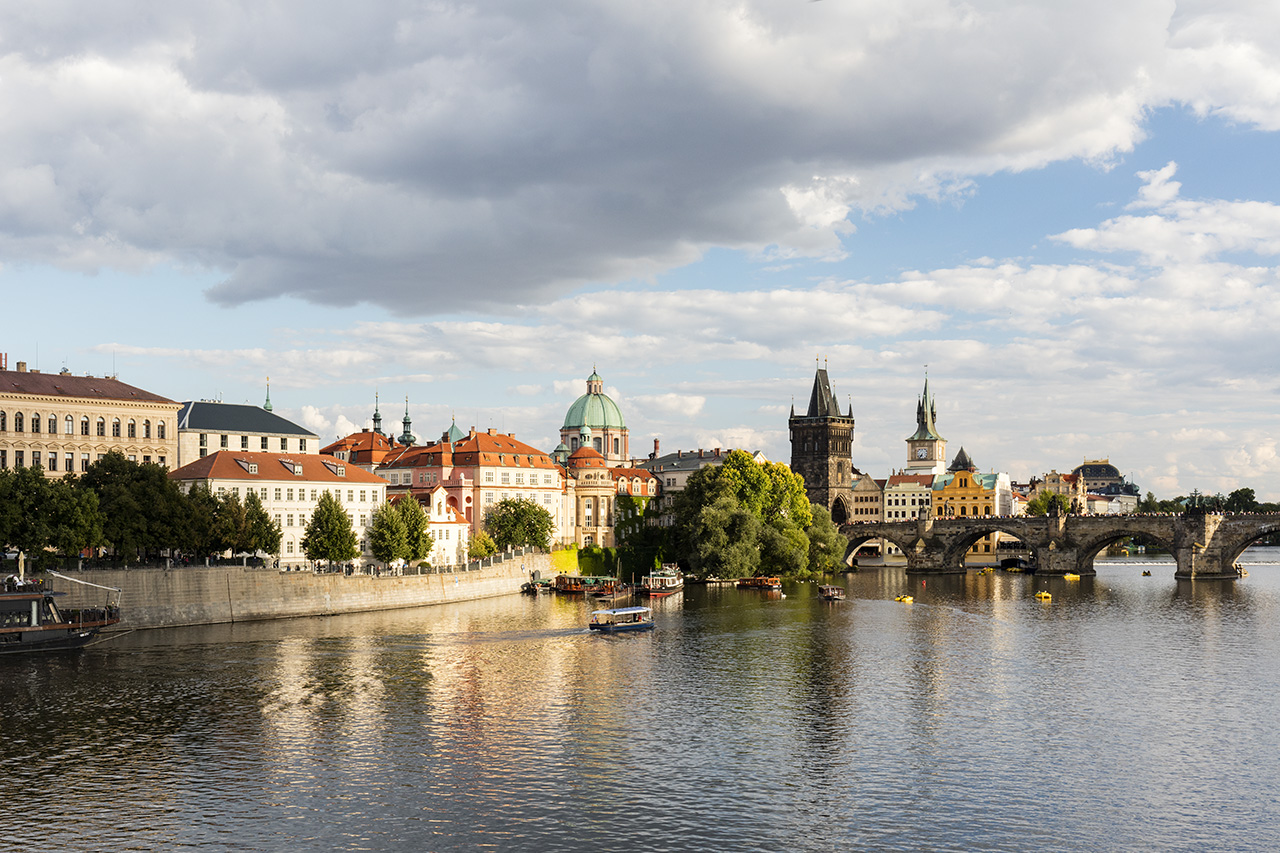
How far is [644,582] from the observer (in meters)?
136

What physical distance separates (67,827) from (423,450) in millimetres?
125000

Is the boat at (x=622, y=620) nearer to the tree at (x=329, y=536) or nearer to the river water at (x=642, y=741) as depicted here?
the river water at (x=642, y=741)

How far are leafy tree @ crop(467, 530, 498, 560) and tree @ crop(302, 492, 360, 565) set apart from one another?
2108 cm

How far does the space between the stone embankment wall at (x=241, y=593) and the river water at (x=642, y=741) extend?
10.8 feet

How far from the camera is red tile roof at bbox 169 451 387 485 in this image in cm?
11462

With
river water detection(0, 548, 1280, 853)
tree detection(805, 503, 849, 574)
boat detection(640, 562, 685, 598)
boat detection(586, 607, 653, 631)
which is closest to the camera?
river water detection(0, 548, 1280, 853)

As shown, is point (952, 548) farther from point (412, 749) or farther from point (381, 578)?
point (412, 749)

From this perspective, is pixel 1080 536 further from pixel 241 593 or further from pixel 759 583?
pixel 241 593

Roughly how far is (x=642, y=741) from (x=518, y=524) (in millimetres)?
90662

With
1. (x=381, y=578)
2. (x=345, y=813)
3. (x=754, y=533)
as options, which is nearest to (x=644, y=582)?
(x=754, y=533)

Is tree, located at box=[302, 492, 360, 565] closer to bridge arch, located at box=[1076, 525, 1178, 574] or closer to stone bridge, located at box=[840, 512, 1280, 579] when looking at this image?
stone bridge, located at box=[840, 512, 1280, 579]

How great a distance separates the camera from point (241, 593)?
96375 mm

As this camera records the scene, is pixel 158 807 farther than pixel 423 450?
No

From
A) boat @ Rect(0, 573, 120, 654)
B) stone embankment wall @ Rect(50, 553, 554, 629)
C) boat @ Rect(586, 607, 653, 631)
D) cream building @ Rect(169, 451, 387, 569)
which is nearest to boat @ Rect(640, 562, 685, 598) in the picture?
stone embankment wall @ Rect(50, 553, 554, 629)
